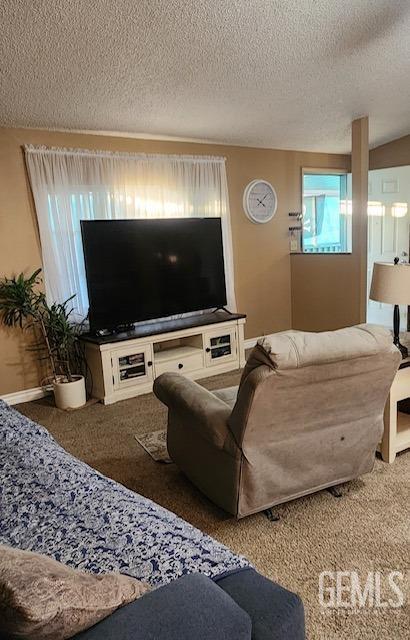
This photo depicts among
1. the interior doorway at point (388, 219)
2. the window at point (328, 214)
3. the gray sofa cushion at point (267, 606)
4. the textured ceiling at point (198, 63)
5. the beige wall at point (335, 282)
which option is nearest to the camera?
the gray sofa cushion at point (267, 606)

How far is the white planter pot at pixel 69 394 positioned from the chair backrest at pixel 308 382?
7.20ft

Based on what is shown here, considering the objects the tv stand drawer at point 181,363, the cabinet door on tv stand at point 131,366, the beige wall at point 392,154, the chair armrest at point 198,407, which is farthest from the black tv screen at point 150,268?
the beige wall at point 392,154

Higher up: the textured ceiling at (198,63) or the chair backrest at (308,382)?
the textured ceiling at (198,63)

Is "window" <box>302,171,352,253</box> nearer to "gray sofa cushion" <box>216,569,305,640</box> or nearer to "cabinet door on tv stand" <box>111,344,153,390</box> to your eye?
"cabinet door on tv stand" <box>111,344,153,390</box>

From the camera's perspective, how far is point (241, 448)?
6.42 ft

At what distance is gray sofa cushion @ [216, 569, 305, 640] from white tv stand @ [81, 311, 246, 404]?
2.92 m

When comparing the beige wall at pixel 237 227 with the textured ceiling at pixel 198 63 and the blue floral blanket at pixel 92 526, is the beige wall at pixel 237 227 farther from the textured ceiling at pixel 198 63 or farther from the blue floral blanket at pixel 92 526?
the blue floral blanket at pixel 92 526

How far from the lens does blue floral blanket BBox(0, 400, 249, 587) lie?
3.67 feet

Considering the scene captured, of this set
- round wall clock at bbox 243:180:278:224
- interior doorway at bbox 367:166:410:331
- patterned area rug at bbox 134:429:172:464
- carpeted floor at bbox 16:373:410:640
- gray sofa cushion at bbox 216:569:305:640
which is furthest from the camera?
interior doorway at bbox 367:166:410:331

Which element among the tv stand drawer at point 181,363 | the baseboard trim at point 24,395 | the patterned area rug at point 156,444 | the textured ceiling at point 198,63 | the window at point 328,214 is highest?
the textured ceiling at point 198,63

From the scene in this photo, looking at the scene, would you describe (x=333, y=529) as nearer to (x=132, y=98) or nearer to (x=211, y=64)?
(x=211, y=64)

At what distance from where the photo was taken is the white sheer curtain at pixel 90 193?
12.9 ft

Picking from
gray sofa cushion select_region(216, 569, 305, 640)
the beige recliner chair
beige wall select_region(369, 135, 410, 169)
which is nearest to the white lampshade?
the beige recliner chair

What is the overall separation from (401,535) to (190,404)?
110cm
